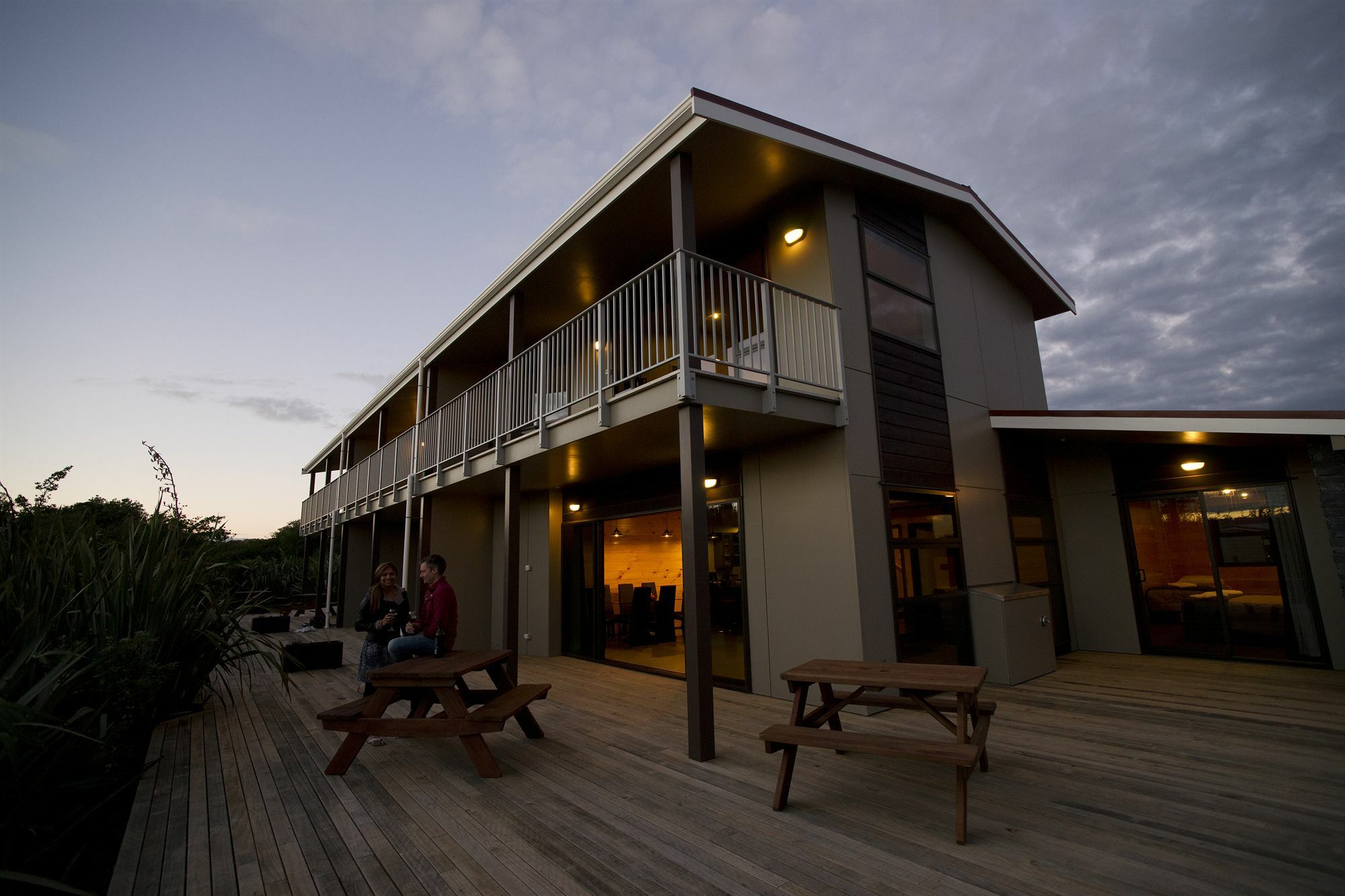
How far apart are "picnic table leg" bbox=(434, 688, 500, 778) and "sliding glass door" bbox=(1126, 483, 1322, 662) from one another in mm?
8847

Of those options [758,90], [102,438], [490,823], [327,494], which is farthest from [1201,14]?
[102,438]

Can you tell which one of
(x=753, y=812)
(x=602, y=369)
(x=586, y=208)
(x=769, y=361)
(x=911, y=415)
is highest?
(x=586, y=208)

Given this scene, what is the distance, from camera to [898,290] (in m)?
6.98

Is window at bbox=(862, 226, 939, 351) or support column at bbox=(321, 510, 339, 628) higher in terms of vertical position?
window at bbox=(862, 226, 939, 351)

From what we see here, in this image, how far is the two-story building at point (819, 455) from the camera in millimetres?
5352

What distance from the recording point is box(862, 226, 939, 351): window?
21.8ft

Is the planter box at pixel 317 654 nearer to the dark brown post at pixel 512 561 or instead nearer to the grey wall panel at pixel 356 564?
the dark brown post at pixel 512 561

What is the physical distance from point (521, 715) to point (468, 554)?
21.6ft

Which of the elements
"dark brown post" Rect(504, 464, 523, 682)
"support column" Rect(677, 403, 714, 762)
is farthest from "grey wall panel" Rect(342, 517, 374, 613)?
"support column" Rect(677, 403, 714, 762)

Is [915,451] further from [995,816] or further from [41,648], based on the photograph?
[41,648]

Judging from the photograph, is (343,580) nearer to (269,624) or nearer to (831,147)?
(269,624)

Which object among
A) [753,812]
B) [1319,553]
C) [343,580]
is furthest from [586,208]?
[343,580]

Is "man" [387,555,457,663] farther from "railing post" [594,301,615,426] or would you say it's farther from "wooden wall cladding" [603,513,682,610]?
"wooden wall cladding" [603,513,682,610]

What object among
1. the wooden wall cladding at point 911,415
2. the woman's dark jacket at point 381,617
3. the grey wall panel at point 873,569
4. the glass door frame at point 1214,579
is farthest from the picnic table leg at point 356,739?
the glass door frame at point 1214,579
